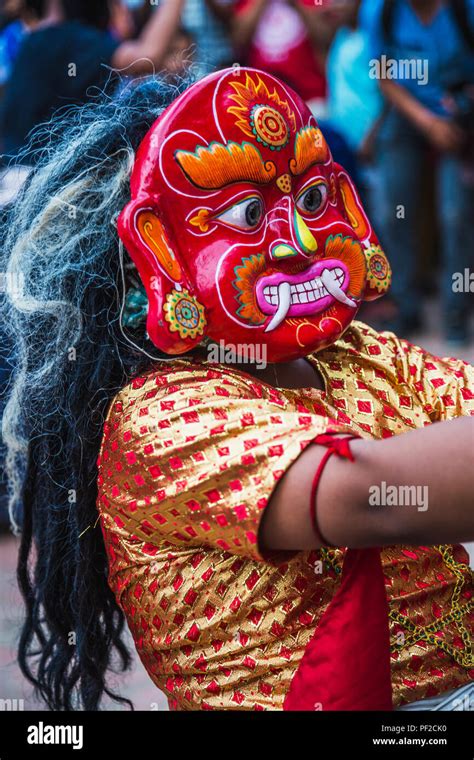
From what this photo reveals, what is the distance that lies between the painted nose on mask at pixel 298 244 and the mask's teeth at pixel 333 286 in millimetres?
46

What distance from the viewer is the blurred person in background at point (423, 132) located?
5.18 meters

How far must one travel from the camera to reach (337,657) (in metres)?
1.70

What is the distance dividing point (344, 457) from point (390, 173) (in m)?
4.29

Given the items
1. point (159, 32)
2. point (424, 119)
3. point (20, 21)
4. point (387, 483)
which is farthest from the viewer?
point (424, 119)

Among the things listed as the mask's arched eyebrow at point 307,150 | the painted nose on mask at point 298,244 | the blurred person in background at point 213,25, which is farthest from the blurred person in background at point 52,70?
the painted nose on mask at point 298,244

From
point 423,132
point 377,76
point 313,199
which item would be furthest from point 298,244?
point 423,132

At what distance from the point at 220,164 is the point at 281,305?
243 millimetres

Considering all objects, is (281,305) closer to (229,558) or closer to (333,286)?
(333,286)

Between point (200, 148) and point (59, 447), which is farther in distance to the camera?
point (59, 447)

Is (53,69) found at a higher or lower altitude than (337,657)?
higher

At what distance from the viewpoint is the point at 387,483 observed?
1.54 metres

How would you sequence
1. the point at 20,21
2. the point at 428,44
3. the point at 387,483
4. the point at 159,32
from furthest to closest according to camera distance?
1. the point at 428,44
2. the point at 159,32
3. the point at 20,21
4. the point at 387,483
